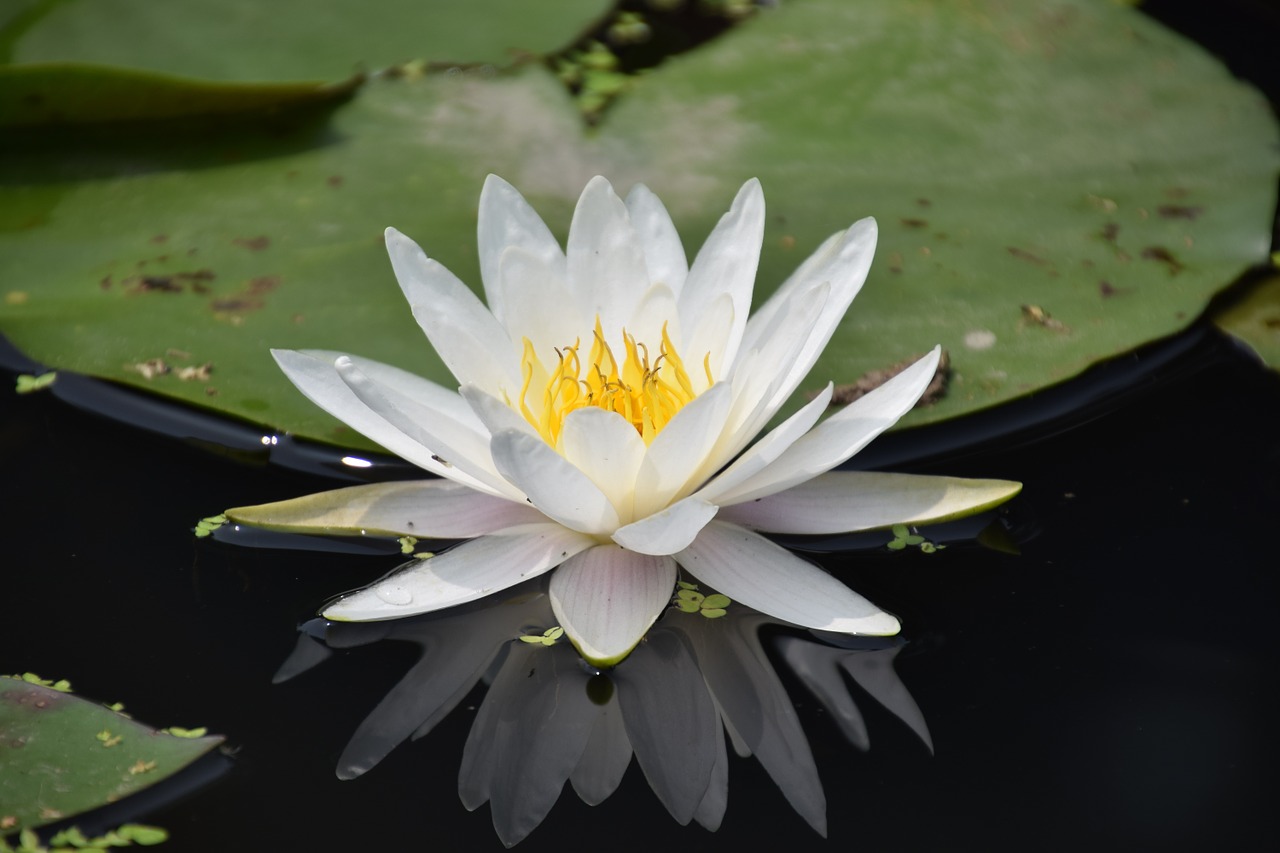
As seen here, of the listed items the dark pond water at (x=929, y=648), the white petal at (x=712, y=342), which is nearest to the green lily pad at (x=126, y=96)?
the dark pond water at (x=929, y=648)

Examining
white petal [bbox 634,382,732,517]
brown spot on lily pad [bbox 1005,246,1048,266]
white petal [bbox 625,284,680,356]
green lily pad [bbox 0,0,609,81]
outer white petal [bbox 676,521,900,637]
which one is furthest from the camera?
green lily pad [bbox 0,0,609,81]

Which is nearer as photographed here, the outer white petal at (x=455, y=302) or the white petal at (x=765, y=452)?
the white petal at (x=765, y=452)

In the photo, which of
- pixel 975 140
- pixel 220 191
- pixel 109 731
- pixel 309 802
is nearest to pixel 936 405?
pixel 975 140

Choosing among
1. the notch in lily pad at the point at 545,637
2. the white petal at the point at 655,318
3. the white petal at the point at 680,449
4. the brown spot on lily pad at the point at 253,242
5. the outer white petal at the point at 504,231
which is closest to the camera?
the white petal at the point at 680,449

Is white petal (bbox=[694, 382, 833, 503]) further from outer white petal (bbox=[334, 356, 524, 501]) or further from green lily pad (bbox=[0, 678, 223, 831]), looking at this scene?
green lily pad (bbox=[0, 678, 223, 831])

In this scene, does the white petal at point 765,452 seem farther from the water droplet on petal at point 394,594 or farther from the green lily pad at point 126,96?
the green lily pad at point 126,96

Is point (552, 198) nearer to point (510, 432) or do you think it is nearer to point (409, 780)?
point (510, 432)

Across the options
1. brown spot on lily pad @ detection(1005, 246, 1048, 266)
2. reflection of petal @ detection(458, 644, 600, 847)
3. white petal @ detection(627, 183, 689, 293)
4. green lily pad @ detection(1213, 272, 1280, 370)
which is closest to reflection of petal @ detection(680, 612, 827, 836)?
reflection of petal @ detection(458, 644, 600, 847)
